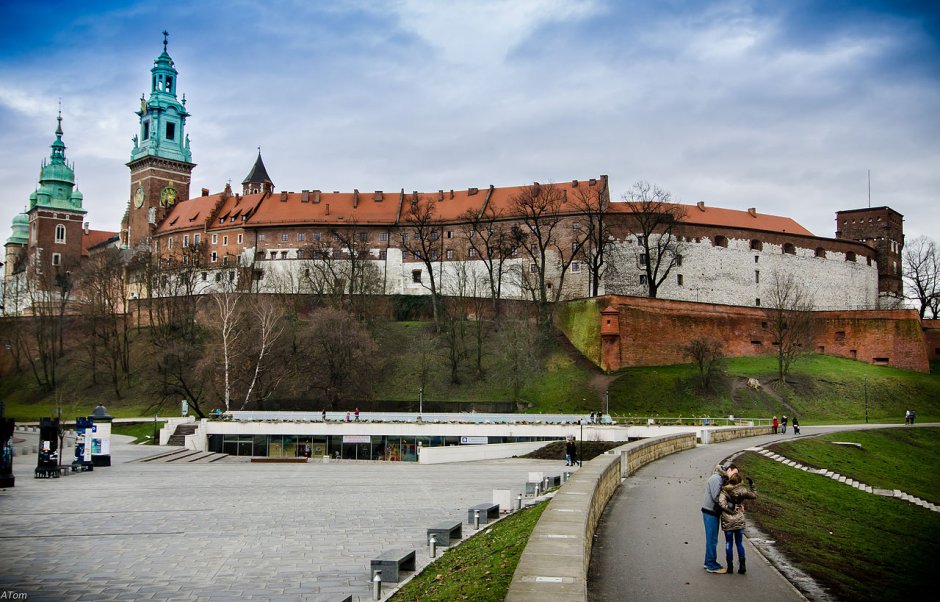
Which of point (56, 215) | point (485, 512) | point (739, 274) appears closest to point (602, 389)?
point (739, 274)

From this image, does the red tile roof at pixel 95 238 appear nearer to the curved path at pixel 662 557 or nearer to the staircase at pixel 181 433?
the staircase at pixel 181 433

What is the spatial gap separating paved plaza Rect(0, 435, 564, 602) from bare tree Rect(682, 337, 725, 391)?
26522 millimetres

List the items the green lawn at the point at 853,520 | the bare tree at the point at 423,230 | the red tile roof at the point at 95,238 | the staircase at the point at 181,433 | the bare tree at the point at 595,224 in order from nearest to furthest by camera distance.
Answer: the green lawn at the point at 853,520 → the staircase at the point at 181,433 → the bare tree at the point at 595,224 → the bare tree at the point at 423,230 → the red tile roof at the point at 95,238

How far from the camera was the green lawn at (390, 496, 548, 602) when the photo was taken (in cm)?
1084

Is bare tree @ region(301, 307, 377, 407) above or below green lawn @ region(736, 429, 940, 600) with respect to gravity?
above

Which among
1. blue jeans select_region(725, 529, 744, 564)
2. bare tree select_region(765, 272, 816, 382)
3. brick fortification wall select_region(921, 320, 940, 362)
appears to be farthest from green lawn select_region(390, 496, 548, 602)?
brick fortification wall select_region(921, 320, 940, 362)

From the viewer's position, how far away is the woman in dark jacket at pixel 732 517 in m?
11.2

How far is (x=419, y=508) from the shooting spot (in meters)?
22.9

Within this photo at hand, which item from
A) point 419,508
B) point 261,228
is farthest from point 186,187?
point 419,508

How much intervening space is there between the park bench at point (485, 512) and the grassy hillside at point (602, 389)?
1346 inches

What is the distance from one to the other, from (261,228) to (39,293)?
24.0 meters

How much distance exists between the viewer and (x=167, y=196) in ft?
322

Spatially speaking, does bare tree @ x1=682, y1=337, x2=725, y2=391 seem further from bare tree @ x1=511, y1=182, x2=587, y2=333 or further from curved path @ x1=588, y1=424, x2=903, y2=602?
curved path @ x1=588, y1=424, x2=903, y2=602

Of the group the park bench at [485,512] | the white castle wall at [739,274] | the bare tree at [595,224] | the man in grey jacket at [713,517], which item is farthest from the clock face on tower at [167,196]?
the man in grey jacket at [713,517]
